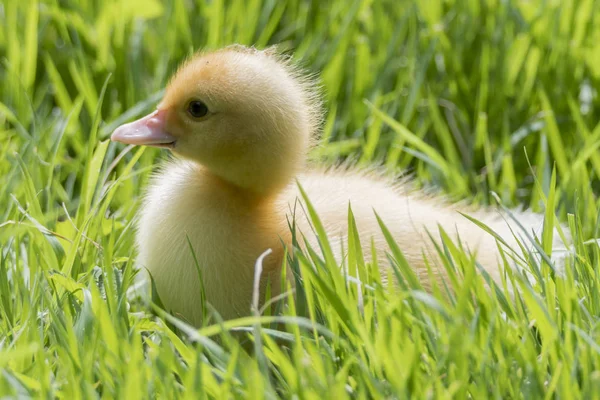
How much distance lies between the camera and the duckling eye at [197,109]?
265cm

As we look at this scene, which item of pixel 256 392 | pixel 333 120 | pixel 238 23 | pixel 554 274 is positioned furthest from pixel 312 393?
pixel 238 23

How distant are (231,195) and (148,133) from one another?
28 centimetres

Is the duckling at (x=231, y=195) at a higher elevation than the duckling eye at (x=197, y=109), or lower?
lower

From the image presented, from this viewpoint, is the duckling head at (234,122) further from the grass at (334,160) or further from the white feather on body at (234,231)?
the grass at (334,160)

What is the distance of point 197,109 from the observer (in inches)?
105

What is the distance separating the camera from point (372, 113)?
3.75m

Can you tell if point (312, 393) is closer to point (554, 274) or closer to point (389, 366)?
point (389, 366)

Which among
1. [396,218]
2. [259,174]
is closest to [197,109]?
[259,174]

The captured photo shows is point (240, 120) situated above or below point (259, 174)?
above

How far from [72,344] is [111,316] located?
19 centimetres

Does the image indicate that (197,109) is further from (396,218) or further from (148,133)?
(396,218)

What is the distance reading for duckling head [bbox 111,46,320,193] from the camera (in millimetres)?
2615

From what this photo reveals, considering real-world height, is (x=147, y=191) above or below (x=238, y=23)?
below

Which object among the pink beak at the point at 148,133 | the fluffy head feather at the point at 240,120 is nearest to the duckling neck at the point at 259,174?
the fluffy head feather at the point at 240,120
